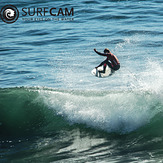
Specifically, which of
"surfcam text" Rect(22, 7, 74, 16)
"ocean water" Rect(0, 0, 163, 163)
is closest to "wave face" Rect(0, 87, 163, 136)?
"ocean water" Rect(0, 0, 163, 163)

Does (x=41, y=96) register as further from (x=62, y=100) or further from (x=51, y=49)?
(x=51, y=49)

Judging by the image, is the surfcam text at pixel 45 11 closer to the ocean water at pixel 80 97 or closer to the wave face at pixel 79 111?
the ocean water at pixel 80 97

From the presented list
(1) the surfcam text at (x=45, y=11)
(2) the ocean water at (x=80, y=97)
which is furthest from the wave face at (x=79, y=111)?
(1) the surfcam text at (x=45, y=11)

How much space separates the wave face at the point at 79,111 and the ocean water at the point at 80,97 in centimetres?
3

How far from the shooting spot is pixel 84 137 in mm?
10617

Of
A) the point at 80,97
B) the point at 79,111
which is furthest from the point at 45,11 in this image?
the point at 79,111

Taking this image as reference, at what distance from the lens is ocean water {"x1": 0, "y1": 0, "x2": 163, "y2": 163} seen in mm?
9773

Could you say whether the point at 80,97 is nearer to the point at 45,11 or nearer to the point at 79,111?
the point at 79,111

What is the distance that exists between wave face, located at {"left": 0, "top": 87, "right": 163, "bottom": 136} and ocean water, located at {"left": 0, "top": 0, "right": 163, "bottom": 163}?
1.3 inches

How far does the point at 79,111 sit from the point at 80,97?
3.11 ft

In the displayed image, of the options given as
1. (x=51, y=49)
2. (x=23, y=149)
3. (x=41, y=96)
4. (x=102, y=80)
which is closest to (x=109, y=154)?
(x=23, y=149)

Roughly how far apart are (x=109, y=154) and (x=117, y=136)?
1279 mm

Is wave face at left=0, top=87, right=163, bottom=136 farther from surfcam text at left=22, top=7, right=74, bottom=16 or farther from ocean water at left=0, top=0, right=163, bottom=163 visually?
surfcam text at left=22, top=7, right=74, bottom=16

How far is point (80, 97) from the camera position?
12172 mm
